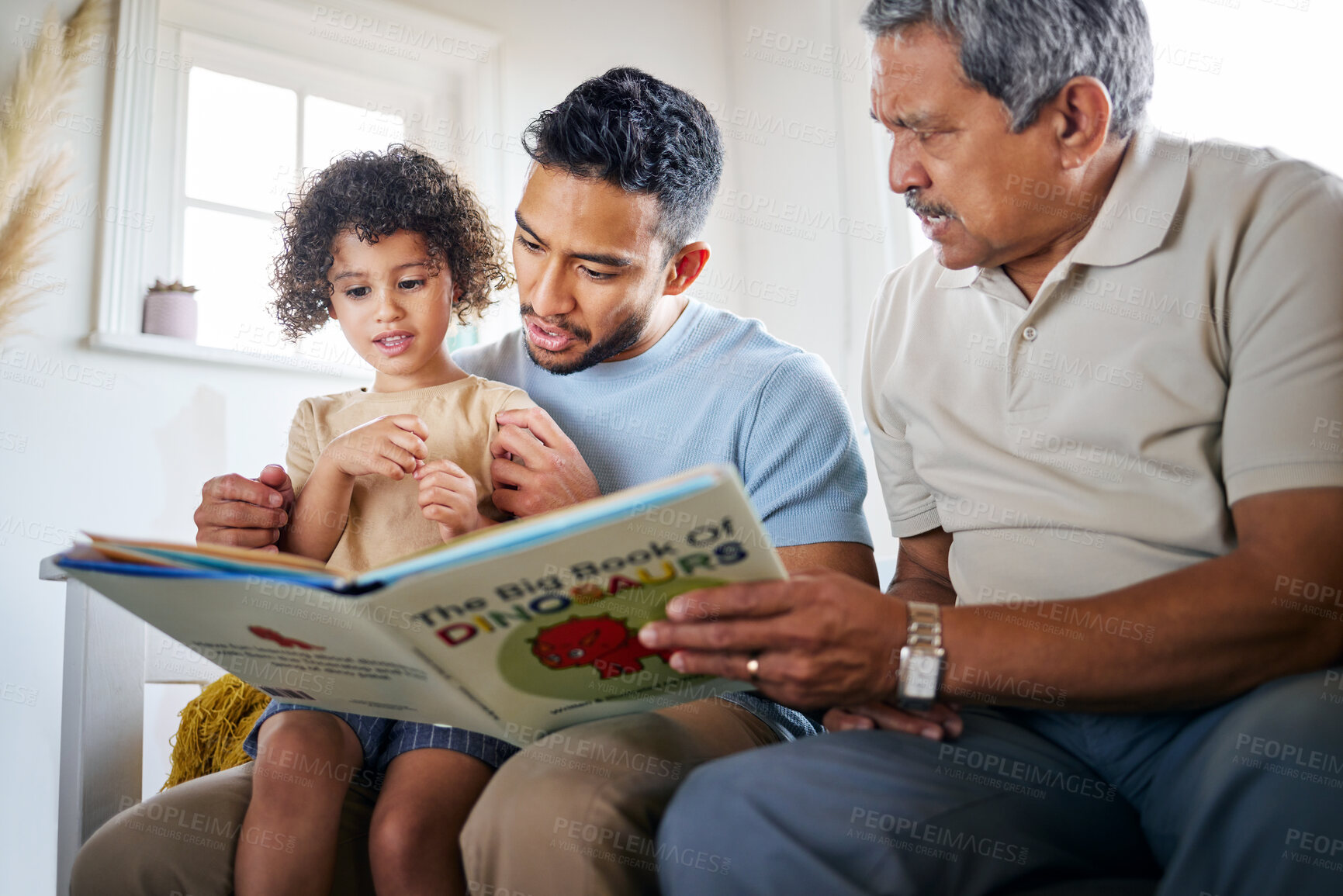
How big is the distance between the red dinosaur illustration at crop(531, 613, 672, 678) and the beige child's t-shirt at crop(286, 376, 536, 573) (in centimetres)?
51

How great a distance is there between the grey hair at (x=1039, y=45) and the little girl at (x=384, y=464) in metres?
0.73

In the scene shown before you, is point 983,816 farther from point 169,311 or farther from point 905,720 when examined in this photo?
point 169,311

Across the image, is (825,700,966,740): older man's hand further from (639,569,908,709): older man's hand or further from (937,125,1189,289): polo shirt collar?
(937,125,1189,289): polo shirt collar

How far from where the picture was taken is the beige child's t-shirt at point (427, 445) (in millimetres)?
1335

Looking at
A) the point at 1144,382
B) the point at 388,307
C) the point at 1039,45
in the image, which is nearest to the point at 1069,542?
the point at 1144,382

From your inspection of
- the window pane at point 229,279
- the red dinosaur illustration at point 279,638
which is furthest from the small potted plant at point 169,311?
the red dinosaur illustration at point 279,638

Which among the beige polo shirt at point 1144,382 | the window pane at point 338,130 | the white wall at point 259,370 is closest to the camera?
the beige polo shirt at point 1144,382

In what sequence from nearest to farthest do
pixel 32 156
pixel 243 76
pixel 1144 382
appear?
pixel 1144 382, pixel 32 156, pixel 243 76

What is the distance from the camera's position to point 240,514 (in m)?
1.27

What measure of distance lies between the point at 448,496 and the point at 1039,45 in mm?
820

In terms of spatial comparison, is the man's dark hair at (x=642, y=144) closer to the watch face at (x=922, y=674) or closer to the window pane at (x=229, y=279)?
the watch face at (x=922, y=674)

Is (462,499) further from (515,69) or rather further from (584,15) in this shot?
(584,15)

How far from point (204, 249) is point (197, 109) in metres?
0.40

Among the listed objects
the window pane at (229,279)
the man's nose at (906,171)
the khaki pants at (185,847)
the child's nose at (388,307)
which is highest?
the window pane at (229,279)
